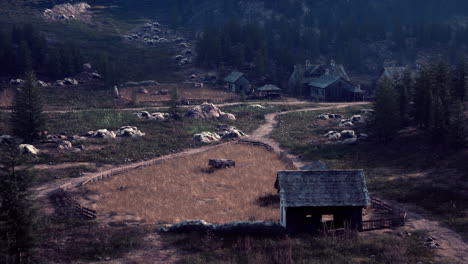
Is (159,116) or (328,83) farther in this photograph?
(328,83)

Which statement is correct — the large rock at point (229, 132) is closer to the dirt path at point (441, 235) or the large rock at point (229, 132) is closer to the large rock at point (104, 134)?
the large rock at point (104, 134)

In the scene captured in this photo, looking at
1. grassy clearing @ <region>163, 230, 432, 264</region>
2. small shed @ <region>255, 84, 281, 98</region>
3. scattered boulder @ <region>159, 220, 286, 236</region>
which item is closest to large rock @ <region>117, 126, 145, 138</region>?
scattered boulder @ <region>159, 220, 286, 236</region>

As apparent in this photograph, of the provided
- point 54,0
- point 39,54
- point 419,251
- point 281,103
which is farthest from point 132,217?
point 54,0

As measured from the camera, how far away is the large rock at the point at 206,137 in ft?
195

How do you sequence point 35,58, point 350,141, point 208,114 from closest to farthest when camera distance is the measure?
point 350,141
point 208,114
point 35,58

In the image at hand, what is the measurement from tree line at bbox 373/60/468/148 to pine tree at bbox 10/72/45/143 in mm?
44712

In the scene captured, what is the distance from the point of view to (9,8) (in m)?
157

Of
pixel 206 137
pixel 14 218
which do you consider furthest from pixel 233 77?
pixel 14 218

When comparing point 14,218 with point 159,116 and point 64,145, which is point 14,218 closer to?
point 64,145

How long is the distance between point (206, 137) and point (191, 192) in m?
21.7

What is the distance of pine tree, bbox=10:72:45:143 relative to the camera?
2159 inches

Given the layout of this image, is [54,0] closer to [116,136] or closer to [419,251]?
[116,136]

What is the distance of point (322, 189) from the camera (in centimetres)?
2873

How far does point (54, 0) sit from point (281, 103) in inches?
4953
